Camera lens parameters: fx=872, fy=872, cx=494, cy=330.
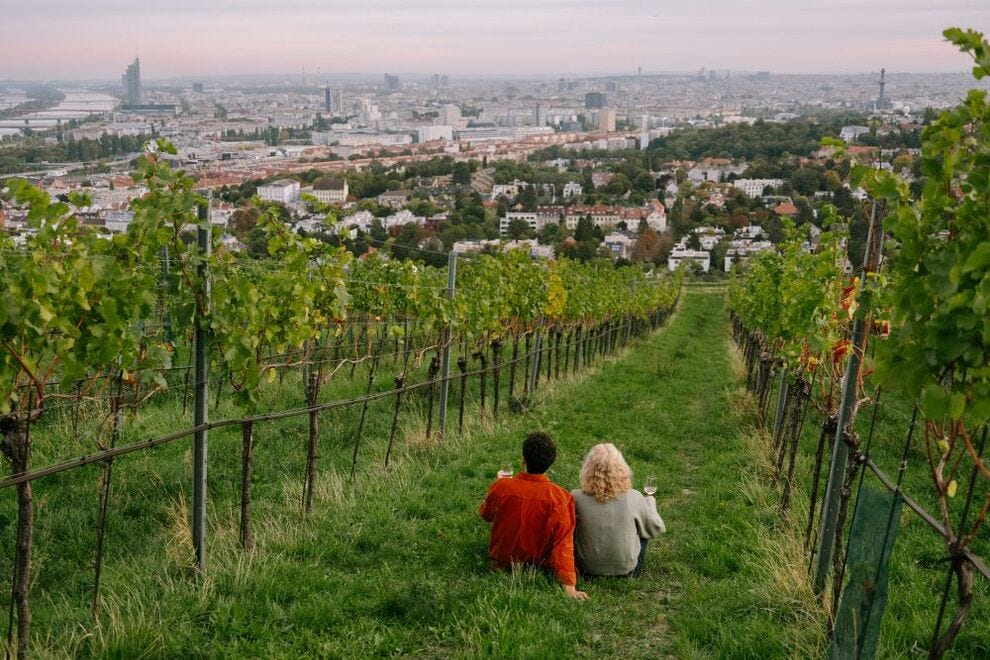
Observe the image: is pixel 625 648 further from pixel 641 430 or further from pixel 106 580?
pixel 641 430

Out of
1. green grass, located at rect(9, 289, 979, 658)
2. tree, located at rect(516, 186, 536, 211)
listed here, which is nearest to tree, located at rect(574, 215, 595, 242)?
tree, located at rect(516, 186, 536, 211)

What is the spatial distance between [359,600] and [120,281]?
2114mm

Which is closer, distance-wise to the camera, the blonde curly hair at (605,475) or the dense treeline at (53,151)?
the blonde curly hair at (605,475)

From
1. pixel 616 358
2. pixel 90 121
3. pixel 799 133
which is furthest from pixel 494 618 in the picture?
pixel 799 133

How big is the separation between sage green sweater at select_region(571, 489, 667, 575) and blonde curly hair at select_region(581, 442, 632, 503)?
0.05 m

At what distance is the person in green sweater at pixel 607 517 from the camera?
535 cm

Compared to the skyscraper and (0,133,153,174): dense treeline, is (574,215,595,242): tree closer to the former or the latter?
(0,133,153,174): dense treeline

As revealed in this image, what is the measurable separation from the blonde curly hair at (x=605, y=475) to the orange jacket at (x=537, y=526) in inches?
7.1

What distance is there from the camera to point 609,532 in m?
5.35

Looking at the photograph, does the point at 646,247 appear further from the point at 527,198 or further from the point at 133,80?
the point at 133,80

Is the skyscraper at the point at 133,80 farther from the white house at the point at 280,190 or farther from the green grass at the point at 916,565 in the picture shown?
the green grass at the point at 916,565

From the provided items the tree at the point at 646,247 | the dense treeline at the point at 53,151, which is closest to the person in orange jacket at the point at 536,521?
the dense treeline at the point at 53,151

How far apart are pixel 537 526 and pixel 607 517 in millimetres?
471

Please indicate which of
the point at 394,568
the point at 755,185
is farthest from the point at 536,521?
the point at 755,185
